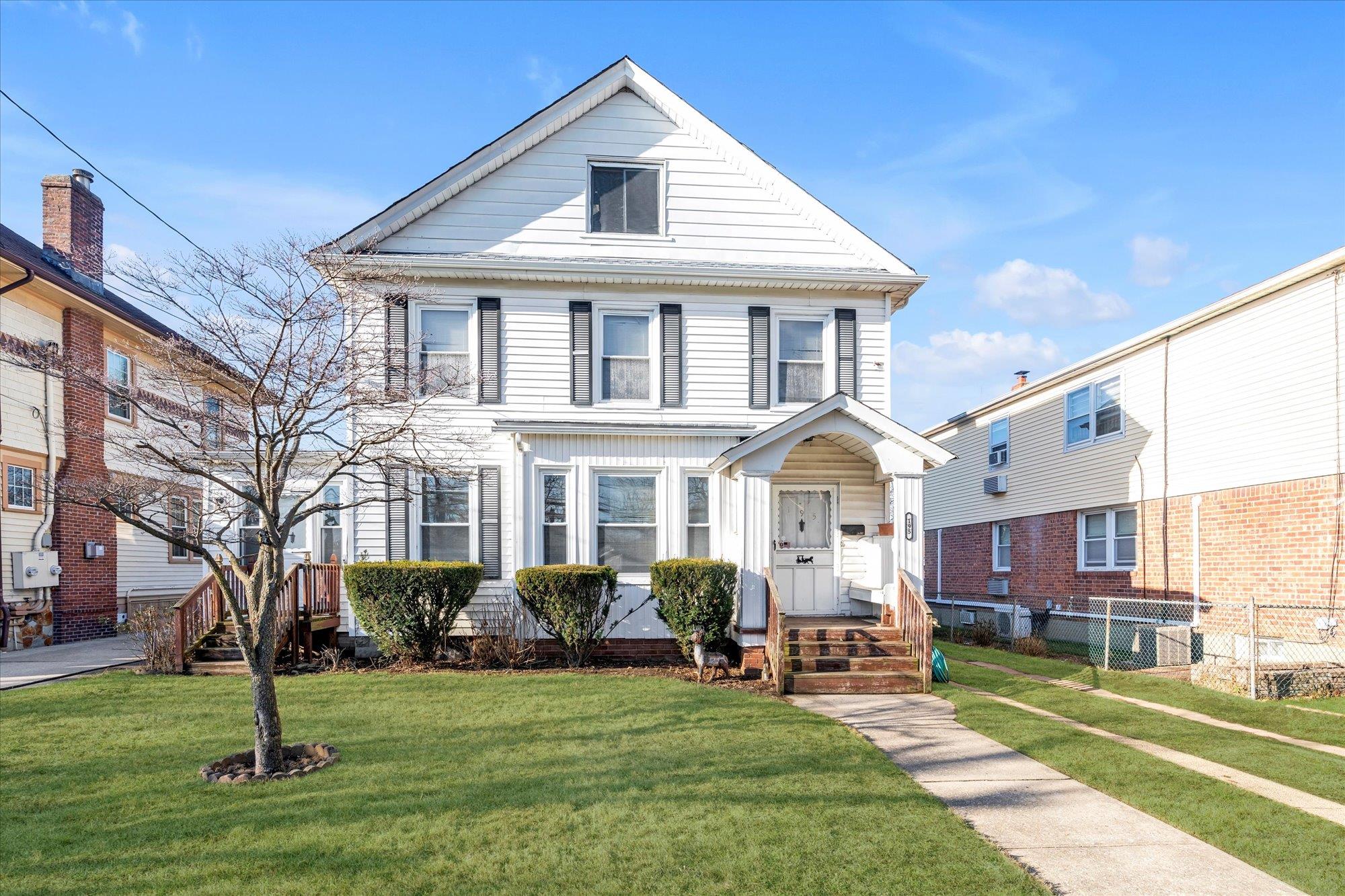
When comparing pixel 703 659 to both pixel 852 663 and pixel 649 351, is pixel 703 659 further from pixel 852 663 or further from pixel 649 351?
pixel 649 351

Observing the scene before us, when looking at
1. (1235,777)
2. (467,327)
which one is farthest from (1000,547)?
(467,327)

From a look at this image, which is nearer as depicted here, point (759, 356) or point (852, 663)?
point (852, 663)

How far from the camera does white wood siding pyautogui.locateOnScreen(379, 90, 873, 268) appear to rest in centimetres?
1299

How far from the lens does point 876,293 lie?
13.4 m

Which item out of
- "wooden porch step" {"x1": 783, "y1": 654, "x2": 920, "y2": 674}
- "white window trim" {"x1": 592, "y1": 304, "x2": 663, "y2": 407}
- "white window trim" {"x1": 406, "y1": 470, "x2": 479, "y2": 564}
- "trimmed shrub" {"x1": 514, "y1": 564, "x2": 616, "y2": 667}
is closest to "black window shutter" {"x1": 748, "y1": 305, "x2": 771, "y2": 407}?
"white window trim" {"x1": 592, "y1": 304, "x2": 663, "y2": 407}

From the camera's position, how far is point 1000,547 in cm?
2042

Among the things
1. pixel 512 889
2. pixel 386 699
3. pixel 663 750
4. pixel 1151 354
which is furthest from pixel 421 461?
pixel 1151 354

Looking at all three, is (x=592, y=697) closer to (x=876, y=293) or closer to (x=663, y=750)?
(x=663, y=750)

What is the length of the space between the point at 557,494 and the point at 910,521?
5205mm

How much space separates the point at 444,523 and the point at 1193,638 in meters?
12.6

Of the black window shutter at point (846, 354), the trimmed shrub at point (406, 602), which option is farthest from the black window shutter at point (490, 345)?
the black window shutter at point (846, 354)

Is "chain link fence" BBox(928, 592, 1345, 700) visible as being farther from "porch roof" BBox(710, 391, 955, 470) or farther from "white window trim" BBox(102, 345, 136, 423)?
"white window trim" BBox(102, 345, 136, 423)

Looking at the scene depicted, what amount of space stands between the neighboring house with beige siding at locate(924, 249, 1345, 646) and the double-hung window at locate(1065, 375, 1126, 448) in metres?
0.03

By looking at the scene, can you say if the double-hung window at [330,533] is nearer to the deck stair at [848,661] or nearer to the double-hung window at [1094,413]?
the deck stair at [848,661]
